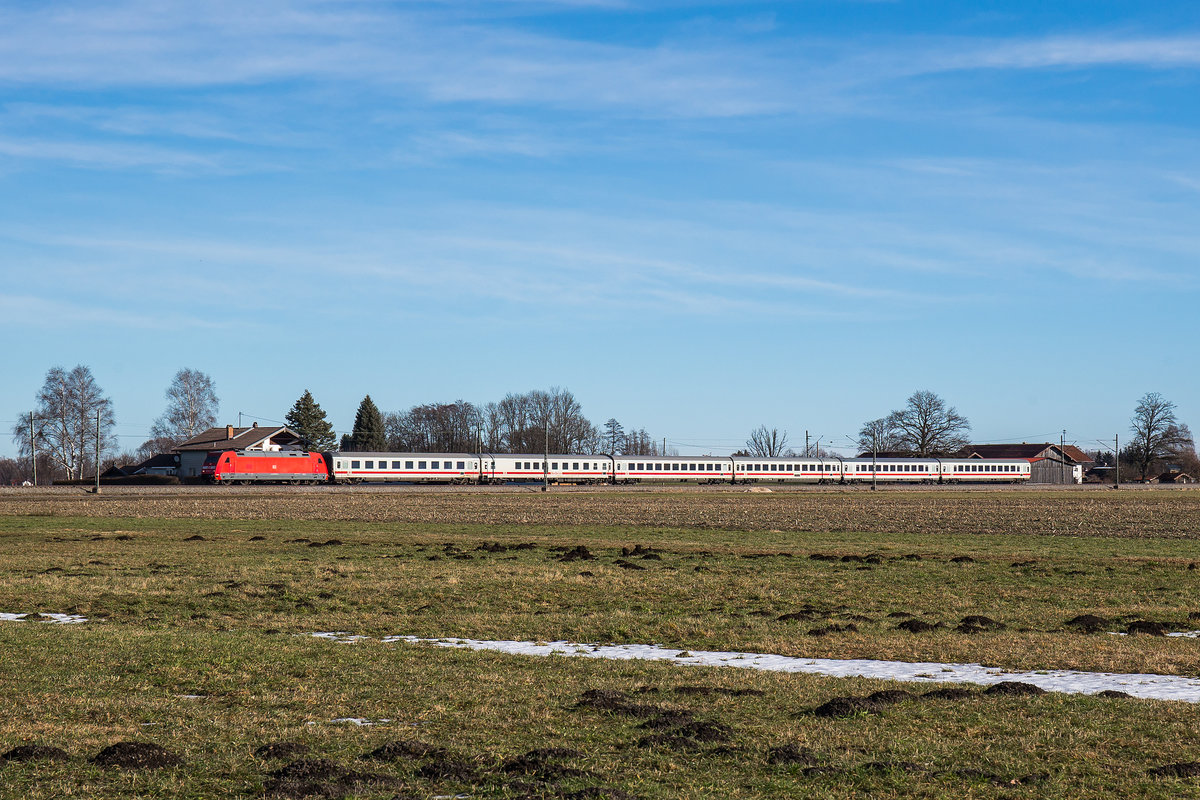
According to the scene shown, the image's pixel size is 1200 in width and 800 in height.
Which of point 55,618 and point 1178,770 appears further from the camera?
point 55,618

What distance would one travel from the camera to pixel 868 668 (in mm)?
13812

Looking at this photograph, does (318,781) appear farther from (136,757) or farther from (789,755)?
(789,755)

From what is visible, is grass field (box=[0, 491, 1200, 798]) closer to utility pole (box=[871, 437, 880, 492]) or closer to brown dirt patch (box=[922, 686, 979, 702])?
brown dirt patch (box=[922, 686, 979, 702])

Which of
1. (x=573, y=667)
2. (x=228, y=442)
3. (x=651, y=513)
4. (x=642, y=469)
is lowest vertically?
(x=651, y=513)

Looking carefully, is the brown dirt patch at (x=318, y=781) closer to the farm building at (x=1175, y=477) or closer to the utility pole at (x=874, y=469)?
the utility pole at (x=874, y=469)

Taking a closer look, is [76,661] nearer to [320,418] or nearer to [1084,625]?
[1084,625]

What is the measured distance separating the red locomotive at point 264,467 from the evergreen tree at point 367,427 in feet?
213

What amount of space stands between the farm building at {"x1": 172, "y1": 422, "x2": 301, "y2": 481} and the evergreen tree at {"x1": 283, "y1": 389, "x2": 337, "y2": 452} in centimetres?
2061

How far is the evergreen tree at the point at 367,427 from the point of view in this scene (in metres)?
164

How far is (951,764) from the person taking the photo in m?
8.91

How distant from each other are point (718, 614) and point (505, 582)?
6.13 metres

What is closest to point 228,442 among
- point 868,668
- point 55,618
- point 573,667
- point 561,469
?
point 561,469

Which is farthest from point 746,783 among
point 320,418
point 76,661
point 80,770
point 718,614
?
point 320,418

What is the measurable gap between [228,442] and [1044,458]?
13102cm
